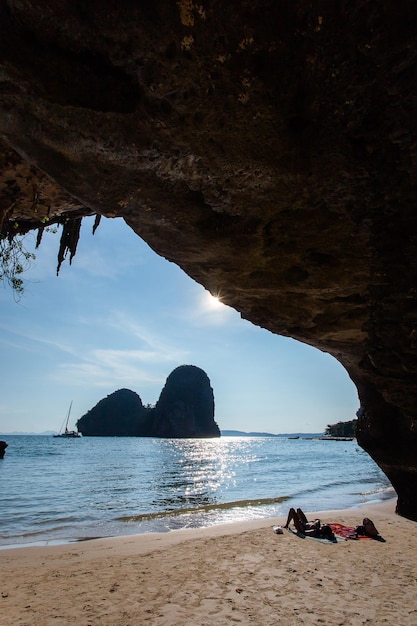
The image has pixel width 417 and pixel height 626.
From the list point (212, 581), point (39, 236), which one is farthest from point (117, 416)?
A: point (39, 236)

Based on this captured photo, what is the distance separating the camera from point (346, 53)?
284cm

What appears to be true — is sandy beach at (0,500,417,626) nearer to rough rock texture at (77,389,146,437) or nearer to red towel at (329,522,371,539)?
red towel at (329,522,371,539)

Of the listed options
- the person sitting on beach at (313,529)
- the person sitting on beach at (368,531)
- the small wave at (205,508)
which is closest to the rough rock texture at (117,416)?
the small wave at (205,508)

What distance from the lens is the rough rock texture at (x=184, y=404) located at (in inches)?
5069

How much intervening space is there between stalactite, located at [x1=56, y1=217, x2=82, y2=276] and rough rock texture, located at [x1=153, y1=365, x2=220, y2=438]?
123 m

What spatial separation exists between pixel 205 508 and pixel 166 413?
119268 millimetres

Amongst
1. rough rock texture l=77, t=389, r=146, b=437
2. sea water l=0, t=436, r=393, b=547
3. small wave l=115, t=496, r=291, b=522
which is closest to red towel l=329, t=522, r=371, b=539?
sea water l=0, t=436, r=393, b=547

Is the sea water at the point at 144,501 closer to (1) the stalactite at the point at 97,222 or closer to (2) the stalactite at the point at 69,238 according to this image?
(2) the stalactite at the point at 69,238

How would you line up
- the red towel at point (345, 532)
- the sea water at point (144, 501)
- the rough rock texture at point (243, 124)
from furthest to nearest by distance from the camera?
the sea water at point (144, 501) → the red towel at point (345, 532) → the rough rock texture at point (243, 124)

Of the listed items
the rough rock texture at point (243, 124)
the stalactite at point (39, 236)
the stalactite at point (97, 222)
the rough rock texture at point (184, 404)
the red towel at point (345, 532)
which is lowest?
Result: the red towel at point (345, 532)

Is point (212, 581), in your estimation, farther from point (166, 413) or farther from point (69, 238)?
point (166, 413)

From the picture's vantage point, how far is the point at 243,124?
3.36 m

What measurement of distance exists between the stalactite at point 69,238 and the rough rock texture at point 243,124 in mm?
3483

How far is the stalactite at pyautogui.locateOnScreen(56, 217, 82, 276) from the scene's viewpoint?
768 centimetres
